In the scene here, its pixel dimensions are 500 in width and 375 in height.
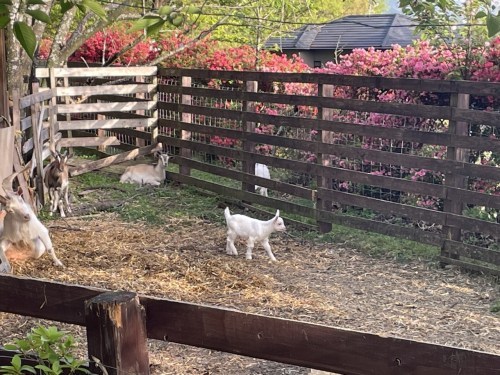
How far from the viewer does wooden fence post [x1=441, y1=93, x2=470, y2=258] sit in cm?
670

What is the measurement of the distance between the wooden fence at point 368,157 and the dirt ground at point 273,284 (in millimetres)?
455

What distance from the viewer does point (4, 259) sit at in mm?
6223

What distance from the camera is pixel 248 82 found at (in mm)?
9242

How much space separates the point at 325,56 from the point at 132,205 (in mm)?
20021

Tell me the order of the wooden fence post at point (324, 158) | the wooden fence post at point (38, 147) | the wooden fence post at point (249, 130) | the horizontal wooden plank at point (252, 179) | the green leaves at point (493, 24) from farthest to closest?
the wooden fence post at point (249, 130)
the wooden fence post at point (38, 147)
the horizontal wooden plank at point (252, 179)
the wooden fence post at point (324, 158)
the green leaves at point (493, 24)

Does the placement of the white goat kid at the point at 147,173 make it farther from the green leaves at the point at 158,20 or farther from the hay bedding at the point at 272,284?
the green leaves at the point at 158,20

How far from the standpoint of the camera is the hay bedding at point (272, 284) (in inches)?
201

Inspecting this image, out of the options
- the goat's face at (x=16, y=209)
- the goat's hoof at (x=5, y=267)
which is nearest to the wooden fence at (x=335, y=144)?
the goat's face at (x=16, y=209)

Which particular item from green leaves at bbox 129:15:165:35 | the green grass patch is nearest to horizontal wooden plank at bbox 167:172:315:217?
the green grass patch

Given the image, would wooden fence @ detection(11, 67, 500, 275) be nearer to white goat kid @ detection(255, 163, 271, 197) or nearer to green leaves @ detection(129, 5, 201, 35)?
white goat kid @ detection(255, 163, 271, 197)

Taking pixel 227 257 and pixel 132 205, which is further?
pixel 132 205

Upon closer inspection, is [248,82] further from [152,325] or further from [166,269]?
[152,325]

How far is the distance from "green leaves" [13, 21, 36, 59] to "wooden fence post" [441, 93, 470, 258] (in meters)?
5.45

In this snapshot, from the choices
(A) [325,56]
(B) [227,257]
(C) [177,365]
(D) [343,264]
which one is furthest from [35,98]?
(A) [325,56]
